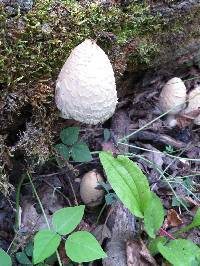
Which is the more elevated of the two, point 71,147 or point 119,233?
point 71,147

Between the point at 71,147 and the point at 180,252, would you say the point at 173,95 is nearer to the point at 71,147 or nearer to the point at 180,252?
the point at 71,147

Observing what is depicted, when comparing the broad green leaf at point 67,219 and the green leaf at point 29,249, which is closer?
the broad green leaf at point 67,219

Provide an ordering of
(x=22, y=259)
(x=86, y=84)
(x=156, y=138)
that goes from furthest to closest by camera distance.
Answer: (x=156, y=138) < (x=22, y=259) < (x=86, y=84)

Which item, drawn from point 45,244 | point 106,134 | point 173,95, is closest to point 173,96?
point 173,95

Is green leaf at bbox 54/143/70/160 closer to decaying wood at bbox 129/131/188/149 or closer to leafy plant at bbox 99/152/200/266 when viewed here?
leafy plant at bbox 99/152/200/266

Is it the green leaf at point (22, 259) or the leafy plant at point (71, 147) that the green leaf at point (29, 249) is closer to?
the green leaf at point (22, 259)

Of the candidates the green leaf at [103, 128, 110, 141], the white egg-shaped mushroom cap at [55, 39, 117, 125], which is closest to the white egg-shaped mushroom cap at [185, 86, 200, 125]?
the green leaf at [103, 128, 110, 141]

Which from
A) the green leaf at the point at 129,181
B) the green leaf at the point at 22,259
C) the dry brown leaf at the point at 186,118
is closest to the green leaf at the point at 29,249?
the green leaf at the point at 22,259
